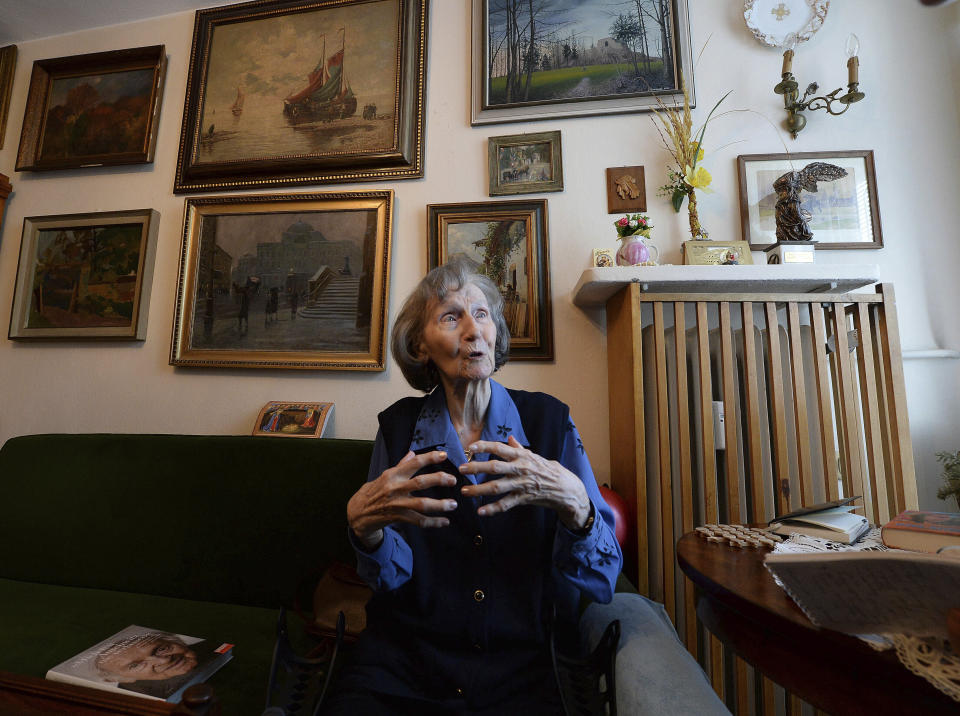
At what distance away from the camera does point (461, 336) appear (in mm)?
1329

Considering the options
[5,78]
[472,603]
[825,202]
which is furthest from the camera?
[5,78]

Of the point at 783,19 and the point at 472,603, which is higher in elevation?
the point at 783,19

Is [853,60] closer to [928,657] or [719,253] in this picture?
[719,253]

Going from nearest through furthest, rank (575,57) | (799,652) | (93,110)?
(799,652) < (575,57) < (93,110)

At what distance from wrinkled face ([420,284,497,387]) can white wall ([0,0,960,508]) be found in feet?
2.78

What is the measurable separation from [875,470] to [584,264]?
4.55ft

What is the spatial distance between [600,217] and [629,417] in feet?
3.38

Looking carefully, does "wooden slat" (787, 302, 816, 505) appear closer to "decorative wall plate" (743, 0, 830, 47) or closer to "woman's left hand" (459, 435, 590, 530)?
"woman's left hand" (459, 435, 590, 530)

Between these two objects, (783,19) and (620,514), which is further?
(783,19)

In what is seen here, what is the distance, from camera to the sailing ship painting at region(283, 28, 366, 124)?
2533mm

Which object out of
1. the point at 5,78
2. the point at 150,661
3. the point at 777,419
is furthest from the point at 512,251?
the point at 5,78

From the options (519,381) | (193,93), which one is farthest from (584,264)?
(193,93)

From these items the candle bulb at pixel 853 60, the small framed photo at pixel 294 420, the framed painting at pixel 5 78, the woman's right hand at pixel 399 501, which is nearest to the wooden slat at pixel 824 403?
the candle bulb at pixel 853 60

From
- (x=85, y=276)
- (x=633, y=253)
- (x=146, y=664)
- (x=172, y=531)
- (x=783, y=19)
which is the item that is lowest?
(x=146, y=664)
